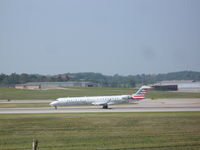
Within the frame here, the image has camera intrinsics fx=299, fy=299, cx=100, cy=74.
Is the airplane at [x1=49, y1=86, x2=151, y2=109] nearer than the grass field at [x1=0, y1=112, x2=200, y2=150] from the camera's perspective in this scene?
No

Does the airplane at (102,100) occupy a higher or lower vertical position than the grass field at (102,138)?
higher

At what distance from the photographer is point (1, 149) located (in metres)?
18.0

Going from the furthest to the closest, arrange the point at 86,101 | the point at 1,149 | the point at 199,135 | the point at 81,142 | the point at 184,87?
the point at 184,87, the point at 86,101, the point at 199,135, the point at 81,142, the point at 1,149

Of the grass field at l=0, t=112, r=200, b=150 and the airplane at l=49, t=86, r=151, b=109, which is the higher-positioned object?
the airplane at l=49, t=86, r=151, b=109

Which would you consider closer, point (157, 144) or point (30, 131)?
point (157, 144)

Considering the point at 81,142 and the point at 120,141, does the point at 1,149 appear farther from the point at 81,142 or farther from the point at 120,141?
the point at 120,141

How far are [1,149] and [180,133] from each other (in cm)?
1337

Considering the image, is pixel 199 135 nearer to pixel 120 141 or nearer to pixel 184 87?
pixel 120 141

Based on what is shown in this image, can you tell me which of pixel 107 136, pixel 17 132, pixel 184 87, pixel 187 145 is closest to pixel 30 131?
pixel 17 132

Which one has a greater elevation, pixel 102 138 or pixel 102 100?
pixel 102 100

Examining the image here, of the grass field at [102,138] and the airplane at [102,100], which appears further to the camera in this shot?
the airplane at [102,100]

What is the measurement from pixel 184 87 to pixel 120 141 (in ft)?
462

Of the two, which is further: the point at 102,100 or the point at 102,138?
the point at 102,100

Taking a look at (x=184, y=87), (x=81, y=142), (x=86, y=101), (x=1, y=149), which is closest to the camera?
(x=1, y=149)
